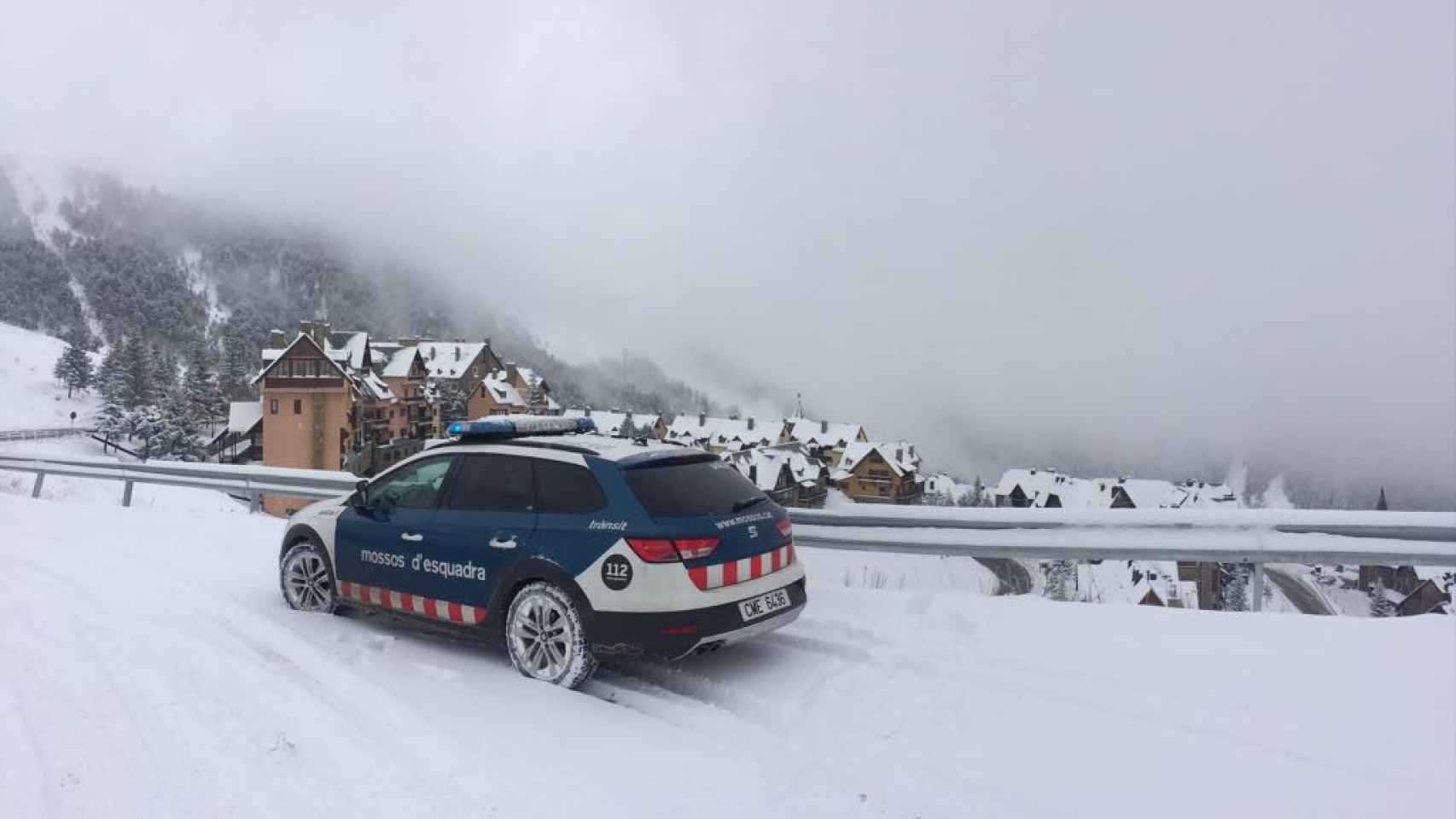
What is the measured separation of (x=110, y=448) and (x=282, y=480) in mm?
47526

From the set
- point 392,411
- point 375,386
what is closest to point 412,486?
point 392,411

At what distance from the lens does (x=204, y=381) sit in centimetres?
5141

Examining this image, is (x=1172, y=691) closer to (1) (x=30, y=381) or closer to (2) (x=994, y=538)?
(2) (x=994, y=538)

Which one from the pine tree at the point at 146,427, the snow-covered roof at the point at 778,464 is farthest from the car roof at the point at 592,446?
the pine tree at the point at 146,427

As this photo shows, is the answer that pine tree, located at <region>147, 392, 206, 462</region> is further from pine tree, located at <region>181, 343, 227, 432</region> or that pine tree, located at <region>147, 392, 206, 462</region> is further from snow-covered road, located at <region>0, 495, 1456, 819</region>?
snow-covered road, located at <region>0, 495, 1456, 819</region>

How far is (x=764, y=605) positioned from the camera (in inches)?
203

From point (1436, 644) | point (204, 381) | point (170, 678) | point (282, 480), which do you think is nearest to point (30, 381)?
point (204, 381)

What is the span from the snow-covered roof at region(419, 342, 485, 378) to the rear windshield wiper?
33.1 meters

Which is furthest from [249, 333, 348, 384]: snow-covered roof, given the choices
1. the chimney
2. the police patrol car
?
the police patrol car

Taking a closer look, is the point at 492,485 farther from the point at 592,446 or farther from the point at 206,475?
the point at 206,475

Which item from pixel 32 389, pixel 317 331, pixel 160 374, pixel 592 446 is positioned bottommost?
pixel 592 446

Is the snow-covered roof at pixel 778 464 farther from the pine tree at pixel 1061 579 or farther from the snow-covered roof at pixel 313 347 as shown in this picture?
the snow-covered roof at pixel 313 347

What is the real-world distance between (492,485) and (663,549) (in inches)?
64.0

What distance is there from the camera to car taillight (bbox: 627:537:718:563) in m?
4.75
